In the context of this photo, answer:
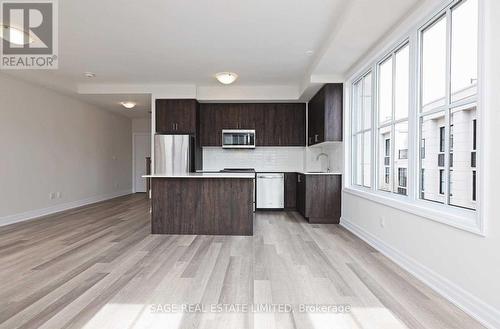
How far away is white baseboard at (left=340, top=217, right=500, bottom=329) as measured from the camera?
1844mm

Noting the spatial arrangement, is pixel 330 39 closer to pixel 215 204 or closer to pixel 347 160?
pixel 347 160

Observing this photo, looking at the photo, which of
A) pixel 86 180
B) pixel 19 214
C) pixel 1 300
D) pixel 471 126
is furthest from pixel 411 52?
pixel 86 180

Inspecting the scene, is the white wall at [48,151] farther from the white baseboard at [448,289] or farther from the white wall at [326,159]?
the white baseboard at [448,289]

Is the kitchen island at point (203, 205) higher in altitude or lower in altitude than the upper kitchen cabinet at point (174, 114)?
lower

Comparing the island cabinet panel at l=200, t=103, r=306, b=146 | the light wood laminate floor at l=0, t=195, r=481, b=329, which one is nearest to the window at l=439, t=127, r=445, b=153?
the light wood laminate floor at l=0, t=195, r=481, b=329

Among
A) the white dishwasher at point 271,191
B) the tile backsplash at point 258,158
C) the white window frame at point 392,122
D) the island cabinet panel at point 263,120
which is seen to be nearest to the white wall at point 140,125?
the tile backsplash at point 258,158

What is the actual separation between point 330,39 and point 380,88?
91cm

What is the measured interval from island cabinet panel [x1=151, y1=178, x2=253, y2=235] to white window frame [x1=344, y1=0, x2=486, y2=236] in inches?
66.7

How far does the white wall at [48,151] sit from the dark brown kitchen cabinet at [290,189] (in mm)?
4684

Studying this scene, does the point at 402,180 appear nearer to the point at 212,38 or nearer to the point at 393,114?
the point at 393,114

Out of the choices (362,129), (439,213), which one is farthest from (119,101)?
(439,213)

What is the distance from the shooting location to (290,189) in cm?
632

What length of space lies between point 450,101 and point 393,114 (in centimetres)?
103

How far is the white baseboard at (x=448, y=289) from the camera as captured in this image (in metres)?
1.84
